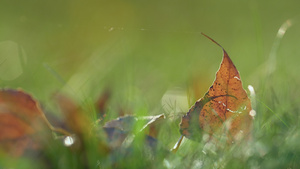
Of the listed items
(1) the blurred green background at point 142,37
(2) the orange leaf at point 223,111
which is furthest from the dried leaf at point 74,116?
(1) the blurred green background at point 142,37

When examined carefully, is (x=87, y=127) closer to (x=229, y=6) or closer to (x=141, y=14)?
(x=141, y=14)

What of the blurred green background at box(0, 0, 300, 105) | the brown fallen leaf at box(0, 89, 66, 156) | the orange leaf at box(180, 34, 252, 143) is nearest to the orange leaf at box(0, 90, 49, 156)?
the brown fallen leaf at box(0, 89, 66, 156)

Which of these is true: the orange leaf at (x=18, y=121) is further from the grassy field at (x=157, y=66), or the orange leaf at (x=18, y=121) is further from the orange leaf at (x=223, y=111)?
the orange leaf at (x=223, y=111)

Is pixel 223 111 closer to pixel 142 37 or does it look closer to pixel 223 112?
pixel 223 112

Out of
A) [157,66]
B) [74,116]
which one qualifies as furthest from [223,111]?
[157,66]

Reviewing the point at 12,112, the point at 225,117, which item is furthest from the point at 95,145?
the point at 225,117

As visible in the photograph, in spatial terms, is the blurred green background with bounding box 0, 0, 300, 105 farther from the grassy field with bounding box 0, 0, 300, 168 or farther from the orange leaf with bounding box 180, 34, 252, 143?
the orange leaf with bounding box 180, 34, 252, 143
